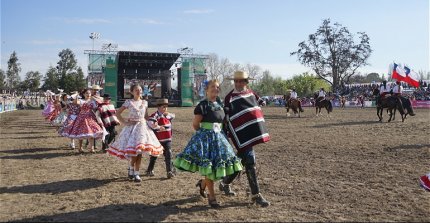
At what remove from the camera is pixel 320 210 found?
555 centimetres

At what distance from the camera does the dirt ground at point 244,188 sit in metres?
5.45

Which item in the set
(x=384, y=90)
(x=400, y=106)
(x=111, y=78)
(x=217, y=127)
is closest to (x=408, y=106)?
(x=400, y=106)

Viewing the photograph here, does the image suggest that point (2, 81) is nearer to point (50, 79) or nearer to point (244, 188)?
point (50, 79)

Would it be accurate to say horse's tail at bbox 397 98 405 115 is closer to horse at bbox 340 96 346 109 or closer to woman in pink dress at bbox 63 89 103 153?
woman in pink dress at bbox 63 89 103 153

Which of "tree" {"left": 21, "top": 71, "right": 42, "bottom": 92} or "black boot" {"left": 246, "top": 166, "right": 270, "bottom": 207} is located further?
"tree" {"left": 21, "top": 71, "right": 42, "bottom": 92}

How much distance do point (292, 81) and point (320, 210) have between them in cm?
7764

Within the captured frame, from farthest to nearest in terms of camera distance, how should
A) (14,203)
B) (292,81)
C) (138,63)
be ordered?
(292,81), (138,63), (14,203)

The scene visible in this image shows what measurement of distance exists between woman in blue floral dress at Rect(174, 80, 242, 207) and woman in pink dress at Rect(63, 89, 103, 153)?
20.5 feet

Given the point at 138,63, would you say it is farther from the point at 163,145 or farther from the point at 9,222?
the point at 9,222

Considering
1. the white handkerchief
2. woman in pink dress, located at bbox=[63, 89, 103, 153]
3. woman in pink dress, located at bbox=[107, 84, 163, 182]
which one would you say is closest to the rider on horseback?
woman in pink dress, located at bbox=[63, 89, 103, 153]

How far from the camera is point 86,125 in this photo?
11.4m

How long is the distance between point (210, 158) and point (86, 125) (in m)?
6.71

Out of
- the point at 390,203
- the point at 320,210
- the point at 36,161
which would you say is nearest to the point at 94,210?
the point at 320,210

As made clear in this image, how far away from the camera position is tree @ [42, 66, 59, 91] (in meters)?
76.6
